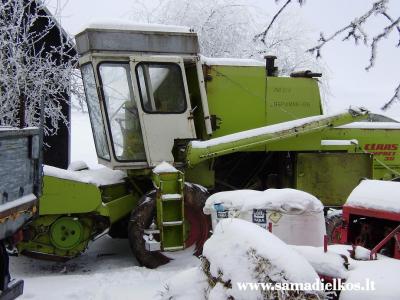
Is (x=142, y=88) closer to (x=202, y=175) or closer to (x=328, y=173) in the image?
(x=202, y=175)

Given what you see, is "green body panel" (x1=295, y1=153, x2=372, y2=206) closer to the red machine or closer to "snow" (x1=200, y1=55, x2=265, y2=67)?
"snow" (x1=200, y1=55, x2=265, y2=67)

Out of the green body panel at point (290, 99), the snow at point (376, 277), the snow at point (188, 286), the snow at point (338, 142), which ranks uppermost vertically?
the green body panel at point (290, 99)

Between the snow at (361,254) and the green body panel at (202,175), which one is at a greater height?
the green body panel at (202,175)

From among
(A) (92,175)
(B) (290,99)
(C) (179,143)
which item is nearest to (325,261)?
(C) (179,143)

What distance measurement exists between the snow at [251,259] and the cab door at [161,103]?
2.95 metres

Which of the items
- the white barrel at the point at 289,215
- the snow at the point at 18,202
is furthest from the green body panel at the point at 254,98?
the snow at the point at 18,202

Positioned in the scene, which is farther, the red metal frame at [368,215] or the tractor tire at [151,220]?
the tractor tire at [151,220]

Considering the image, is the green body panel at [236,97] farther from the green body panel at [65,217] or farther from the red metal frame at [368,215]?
the red metal frame at [368,215]

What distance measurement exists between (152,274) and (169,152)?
60.4 inches

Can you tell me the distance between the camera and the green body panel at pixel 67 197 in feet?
20.2

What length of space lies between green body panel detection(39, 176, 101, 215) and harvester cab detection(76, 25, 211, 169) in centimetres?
57

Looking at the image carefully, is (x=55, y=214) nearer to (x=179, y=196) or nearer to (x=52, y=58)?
(x=179, y=196)

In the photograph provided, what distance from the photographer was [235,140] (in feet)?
21.9

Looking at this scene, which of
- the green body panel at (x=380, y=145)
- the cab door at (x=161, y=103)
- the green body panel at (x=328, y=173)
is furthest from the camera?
the green body panel at (x=380, y=145)
